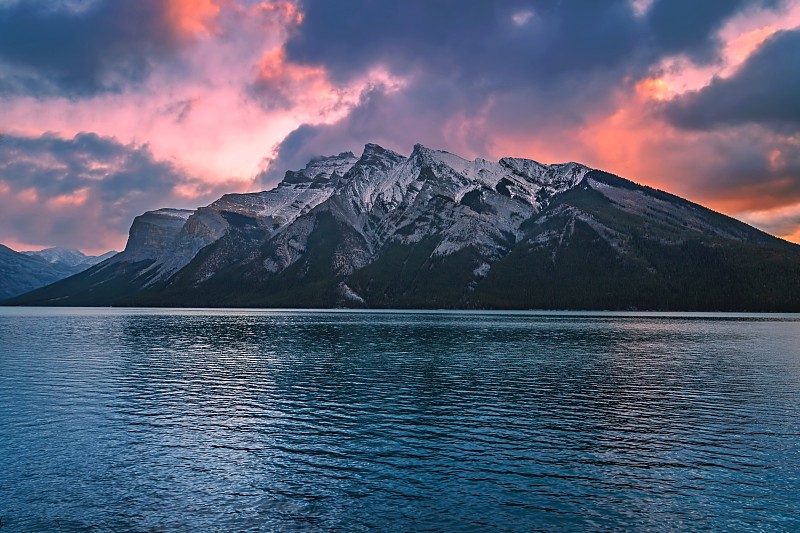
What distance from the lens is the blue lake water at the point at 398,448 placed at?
29219 mm

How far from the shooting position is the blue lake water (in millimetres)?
29219

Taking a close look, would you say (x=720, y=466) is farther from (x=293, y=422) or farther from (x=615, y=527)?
(x=293, y=422)

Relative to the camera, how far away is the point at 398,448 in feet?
138

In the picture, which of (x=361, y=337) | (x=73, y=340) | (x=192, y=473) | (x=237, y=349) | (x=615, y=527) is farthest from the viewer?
(x=361, y=337)

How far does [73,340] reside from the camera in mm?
146875

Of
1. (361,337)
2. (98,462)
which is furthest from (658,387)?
(361,337)

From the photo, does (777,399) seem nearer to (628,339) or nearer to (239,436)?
(239,436)

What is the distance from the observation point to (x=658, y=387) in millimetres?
71625

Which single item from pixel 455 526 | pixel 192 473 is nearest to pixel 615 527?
pixel 455 526

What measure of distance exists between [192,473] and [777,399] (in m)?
62.2

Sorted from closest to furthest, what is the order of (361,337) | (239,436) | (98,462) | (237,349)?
(98,462) → (239,436) → (237,349) → (361,337)

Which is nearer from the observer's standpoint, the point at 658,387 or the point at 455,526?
the point at 455,526

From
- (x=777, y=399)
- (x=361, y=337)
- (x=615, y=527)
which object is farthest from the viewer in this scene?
(x=361, y=337)

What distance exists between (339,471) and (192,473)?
9.62 metres
